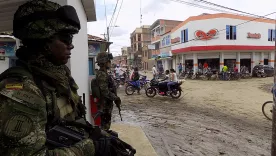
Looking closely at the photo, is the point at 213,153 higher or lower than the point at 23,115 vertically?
lower

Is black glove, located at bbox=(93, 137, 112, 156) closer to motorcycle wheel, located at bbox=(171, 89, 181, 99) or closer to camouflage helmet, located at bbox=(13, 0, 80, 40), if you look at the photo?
camouflage helmet, located at bbox=(13, 0, 80, 40)

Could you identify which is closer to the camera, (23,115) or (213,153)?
(23,115)

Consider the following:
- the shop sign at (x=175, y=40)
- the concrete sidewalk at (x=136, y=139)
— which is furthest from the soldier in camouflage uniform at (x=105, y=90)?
the shop sign at (x=175, y=40)

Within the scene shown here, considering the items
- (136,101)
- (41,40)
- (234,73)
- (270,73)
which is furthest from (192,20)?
(41,40)

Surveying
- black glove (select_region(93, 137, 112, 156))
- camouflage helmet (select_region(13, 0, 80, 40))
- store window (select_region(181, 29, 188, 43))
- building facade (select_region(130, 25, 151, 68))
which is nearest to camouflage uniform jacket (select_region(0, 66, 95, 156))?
black glove (select_region(93, 137, 112, 156))

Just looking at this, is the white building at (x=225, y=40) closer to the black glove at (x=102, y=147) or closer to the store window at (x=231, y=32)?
the store window at (x=231, y=32)

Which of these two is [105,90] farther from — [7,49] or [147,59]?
[147,59]

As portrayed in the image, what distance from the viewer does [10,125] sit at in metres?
0.85

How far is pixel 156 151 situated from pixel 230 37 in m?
19.4

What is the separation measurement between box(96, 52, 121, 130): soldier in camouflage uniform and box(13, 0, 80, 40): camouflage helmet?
3064 millimetres

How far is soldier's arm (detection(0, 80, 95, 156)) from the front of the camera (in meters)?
0.85

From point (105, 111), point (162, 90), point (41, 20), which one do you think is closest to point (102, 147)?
point (41, 20)

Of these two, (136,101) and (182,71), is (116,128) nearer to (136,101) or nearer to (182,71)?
(136,101)

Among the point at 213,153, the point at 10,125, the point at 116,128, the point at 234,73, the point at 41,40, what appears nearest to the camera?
the point at 10,125
